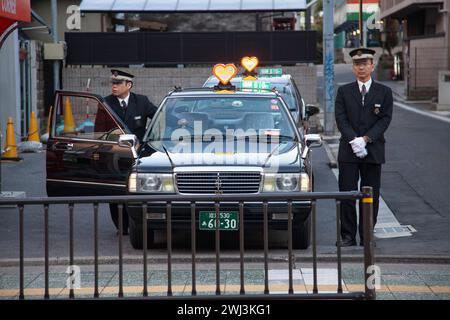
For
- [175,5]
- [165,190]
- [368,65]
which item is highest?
[175,5]

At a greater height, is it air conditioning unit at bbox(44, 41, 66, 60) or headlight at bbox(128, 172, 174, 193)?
air conditioning unit at bbox(44, 41, 66, 60)

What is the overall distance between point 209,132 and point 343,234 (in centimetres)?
190

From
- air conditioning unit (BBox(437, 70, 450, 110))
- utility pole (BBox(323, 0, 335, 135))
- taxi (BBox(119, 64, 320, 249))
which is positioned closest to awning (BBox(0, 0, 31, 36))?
taxi (BBox(119, 64, 320, 249))

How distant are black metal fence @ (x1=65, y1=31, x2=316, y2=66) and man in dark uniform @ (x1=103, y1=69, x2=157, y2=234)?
631 inches

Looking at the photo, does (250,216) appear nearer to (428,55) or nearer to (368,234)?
(368,234)

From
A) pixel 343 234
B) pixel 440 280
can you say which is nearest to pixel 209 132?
pixel 343 234

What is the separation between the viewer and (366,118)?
10.1 m

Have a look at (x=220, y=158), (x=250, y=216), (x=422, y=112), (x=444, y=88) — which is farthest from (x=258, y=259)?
(x=444, y=88)

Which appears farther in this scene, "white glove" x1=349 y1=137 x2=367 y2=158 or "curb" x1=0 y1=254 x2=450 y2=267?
"white glove" x1=349 y1=137 x2=367 y2=158

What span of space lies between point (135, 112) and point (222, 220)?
3319mm

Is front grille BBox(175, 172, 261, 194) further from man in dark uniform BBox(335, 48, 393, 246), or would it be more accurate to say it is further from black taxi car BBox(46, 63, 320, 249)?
man in dark uniform BBox(335, 48, 393, 246)

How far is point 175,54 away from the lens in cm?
2755

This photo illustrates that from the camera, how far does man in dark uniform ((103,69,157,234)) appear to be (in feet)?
37.3
